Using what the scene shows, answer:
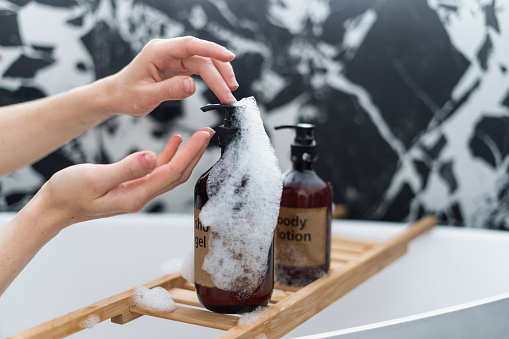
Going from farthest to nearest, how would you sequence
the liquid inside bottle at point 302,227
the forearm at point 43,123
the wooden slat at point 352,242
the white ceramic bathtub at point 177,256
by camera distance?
the white ceramic bathtub at point 177,256 < the wooden slat at point 352,242 < the forearm at point 43,123 < the liquid inside bottle at point 302,227

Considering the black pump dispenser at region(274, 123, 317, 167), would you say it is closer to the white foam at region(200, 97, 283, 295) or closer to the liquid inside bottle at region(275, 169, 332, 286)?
the liquid inside bottle at region(275, 169, 332, 286)

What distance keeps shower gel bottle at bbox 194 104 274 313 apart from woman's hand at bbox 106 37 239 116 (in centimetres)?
4

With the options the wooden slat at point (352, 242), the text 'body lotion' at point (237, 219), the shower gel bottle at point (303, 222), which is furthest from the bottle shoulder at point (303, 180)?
the wooden slat at point (352, 242)

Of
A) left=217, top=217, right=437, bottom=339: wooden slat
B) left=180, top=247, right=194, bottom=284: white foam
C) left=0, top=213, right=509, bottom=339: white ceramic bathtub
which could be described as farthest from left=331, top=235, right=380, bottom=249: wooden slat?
left=180, top=247, right=194, bottom=284: white foam

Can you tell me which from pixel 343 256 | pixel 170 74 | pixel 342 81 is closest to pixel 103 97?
pixel 170 74

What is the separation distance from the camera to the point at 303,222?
73 cm

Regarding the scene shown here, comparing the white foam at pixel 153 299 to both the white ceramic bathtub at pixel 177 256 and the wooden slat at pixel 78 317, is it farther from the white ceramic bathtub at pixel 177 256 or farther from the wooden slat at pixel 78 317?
the white ceramic bathtub at pixel 177 256

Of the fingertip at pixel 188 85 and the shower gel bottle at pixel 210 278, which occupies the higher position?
the fingertip at pixel 188 85

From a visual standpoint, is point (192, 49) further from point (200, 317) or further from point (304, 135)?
point (200, 317)

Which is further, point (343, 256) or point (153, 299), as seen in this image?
point (343, 256)

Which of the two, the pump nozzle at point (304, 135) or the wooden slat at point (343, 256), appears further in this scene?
the wooden slat at point (343, 256)

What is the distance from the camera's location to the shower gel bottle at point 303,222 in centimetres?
73

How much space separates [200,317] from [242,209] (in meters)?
0.14

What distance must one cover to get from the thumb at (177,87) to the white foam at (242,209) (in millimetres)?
63
